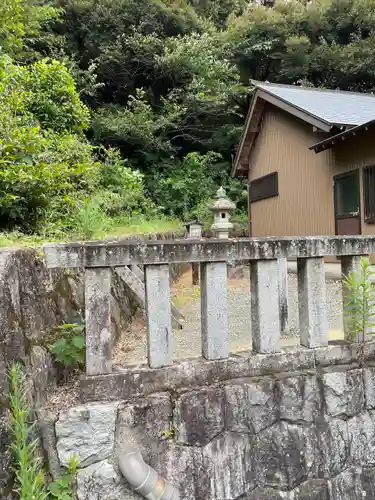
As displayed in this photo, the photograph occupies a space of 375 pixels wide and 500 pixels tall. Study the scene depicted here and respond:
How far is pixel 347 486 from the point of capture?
238 cm

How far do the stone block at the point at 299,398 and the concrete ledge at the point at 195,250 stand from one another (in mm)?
719

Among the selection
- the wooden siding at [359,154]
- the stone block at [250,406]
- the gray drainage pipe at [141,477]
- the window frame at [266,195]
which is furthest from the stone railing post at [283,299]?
the window frame at [266,195]

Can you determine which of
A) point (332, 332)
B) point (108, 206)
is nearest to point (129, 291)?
point (332, 332)

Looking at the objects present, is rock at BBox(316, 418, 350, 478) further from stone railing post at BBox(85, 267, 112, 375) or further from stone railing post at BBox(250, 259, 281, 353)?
stone railing post at BBox(85, 267, 112, 375)

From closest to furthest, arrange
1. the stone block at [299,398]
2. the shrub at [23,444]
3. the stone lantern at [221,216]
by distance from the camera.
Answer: the shrub at [23,444] < the stone block at [299,398] < the stone lantern at [221,216]

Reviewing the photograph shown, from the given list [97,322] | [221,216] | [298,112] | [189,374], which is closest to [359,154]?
[298,112]

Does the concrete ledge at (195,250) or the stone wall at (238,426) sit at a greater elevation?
the concrete ledge at (195,250)

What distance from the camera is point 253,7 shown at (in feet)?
64.4

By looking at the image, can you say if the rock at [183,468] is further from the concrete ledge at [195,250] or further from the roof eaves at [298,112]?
the roof eaves at [298,112]

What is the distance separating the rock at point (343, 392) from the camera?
7.82 feet

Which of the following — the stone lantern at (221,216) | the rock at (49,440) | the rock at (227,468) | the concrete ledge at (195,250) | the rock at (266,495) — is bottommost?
the rock at (266,495)

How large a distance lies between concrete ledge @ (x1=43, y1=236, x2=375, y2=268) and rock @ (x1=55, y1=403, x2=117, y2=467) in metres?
0.72

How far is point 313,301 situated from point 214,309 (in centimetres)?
62

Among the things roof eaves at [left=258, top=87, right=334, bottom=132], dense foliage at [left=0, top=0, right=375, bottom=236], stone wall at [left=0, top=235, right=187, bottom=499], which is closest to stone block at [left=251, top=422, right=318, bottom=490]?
stone wall at [left=0, top=235, right=187, bottom=499]
